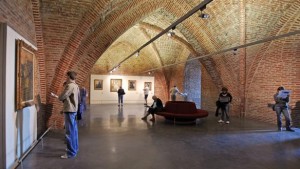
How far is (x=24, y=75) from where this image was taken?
14.1 ft

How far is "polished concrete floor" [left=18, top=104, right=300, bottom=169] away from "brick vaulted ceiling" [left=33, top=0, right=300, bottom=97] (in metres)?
2.56

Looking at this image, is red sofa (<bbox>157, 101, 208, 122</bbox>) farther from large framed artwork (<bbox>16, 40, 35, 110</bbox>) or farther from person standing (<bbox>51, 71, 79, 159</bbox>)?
large framed artwork (<bbox>16, 40, 35, 110</bbox>)

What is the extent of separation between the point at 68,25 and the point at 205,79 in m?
9.43

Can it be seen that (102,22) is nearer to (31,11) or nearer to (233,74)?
(31,11)

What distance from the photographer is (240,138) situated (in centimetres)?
616

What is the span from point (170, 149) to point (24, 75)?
3.46 metres

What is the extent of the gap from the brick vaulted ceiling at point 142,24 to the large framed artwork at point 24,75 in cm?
175

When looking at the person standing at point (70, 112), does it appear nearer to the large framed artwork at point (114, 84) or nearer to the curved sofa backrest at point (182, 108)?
the curved sofa backrest at point (182, 108)

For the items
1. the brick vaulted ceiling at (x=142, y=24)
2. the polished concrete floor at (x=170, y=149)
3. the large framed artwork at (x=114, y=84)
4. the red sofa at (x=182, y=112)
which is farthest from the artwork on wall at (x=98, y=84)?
the polished concrete floor at (x=170, y=149)

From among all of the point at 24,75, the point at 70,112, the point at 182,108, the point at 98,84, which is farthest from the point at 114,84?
the point at 70,112

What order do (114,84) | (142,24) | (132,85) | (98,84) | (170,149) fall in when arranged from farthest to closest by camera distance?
(132,85) → (114,84) → (98,84) → (142,24) → (170,149)

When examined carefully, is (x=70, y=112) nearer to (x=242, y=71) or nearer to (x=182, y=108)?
(x=182, y=108)

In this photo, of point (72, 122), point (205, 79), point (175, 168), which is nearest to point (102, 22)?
point (72, 122)

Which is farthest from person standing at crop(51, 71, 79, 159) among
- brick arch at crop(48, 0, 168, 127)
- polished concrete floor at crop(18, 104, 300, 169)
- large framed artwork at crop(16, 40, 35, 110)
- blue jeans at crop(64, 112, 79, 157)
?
brick arch at crop(48, 0, 168, 127)
